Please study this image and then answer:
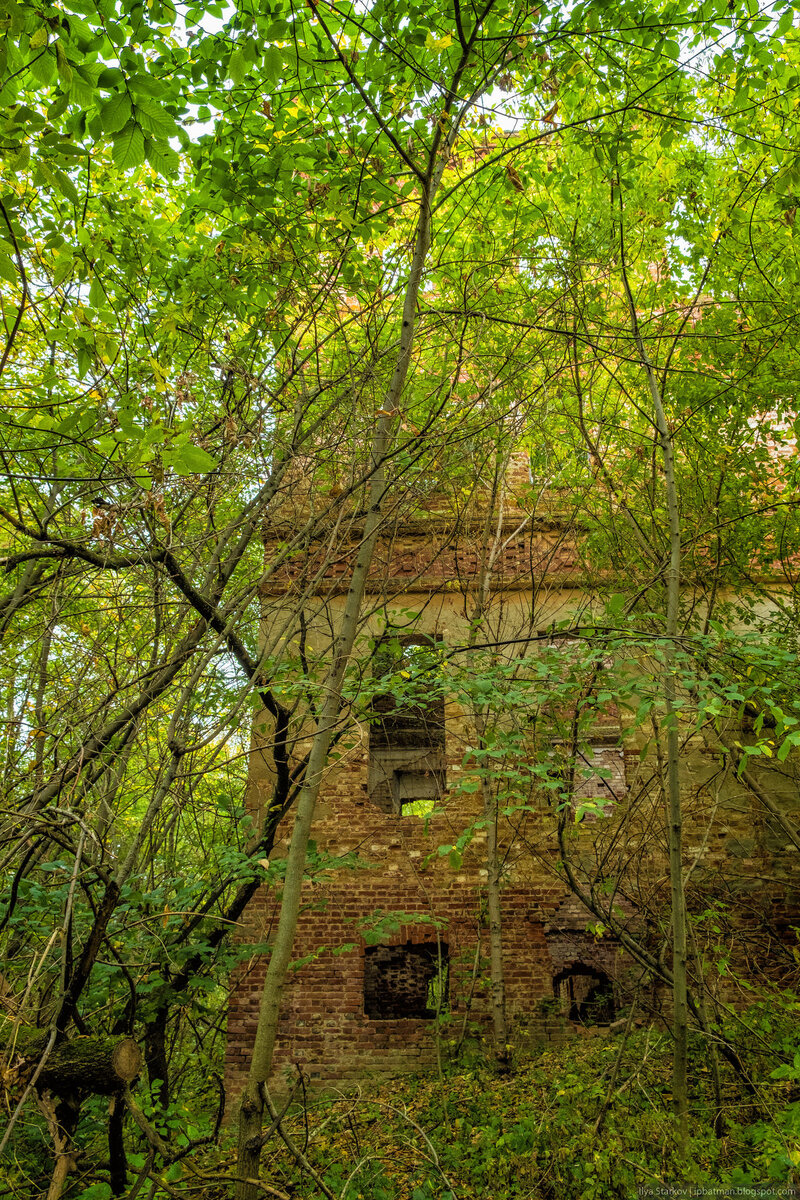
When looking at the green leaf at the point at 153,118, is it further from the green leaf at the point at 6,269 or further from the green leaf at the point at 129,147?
the green leaf at the point at 6,269

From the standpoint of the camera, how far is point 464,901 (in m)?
7.15

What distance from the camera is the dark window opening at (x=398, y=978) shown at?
7406 millimetres

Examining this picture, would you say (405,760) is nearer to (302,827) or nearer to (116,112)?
(302,827)

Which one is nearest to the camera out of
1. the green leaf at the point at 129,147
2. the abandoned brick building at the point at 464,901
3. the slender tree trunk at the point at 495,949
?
the green leaf at the point at 129,147

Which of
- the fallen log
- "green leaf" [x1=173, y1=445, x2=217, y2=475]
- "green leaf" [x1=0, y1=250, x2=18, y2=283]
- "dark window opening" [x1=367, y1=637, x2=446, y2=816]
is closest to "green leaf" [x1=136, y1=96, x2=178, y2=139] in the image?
"green leaf" [x1=0, y1=250, x2=18, y2=283]

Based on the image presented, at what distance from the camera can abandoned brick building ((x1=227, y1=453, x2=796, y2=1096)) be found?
6734mm

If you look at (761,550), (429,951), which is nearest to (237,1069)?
(429,951)

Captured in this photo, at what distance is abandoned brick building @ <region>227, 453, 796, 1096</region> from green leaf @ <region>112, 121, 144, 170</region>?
4.25 metres

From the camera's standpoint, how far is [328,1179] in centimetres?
452

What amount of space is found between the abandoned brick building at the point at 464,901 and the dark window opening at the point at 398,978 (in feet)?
0.05

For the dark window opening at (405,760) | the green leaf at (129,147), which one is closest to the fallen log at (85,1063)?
the green leaf at (129,147)

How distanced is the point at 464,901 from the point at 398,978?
114 cm

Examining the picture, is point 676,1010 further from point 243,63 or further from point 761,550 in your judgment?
point 243,63

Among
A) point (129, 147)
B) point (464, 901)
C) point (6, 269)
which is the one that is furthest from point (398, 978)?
point (129, 147)
